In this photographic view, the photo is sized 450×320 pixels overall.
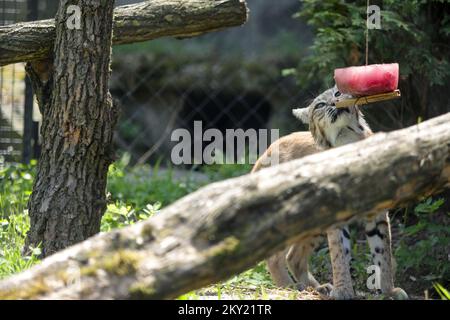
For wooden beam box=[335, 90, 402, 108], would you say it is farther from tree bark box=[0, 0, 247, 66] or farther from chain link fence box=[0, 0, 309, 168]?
chain link fence box=[0, 0, 309, 168]

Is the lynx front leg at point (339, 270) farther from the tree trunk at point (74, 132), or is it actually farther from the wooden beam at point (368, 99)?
the tree trunk at point (74, 132)

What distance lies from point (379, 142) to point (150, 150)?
7.10 m

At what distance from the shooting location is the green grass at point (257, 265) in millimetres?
5246

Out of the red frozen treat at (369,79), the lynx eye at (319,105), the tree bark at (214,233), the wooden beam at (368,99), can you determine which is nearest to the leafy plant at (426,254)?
the lynx eye at (319,105)

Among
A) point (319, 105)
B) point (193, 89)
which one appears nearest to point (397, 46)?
point (319, 105)

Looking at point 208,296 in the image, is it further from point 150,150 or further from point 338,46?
point 150,150

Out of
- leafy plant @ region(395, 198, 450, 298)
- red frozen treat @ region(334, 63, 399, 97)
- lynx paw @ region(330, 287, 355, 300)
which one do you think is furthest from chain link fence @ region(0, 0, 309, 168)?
red frozen treat @ region(334, 63, 399, 97)

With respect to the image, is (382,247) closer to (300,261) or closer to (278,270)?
(300,261)

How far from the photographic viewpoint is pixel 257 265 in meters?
6.70

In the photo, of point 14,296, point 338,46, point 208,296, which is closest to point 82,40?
point 208,296

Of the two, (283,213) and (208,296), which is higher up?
(283,213)

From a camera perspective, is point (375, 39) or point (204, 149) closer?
point (375, 39)

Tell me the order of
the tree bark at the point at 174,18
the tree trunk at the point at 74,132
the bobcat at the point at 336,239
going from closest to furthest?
the tree trunk at the point at 74,132
the bobcat at the point at 336,239
the tree bark at the point at 174,18

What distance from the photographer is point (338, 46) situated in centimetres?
738
